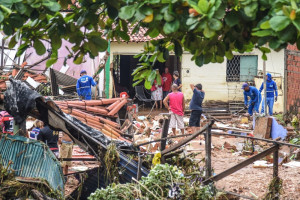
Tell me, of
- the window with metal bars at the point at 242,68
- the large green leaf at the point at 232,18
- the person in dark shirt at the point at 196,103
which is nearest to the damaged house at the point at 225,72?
the window with metal bars at the point at 242,68

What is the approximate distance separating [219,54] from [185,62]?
16.6 meters

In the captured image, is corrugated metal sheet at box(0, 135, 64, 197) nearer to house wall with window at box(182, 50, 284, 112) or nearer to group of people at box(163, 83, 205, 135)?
group of people at box(163, 83, 205, 135)

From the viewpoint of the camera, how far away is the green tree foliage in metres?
3.46

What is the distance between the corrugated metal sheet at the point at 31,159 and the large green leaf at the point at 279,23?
12.2ft

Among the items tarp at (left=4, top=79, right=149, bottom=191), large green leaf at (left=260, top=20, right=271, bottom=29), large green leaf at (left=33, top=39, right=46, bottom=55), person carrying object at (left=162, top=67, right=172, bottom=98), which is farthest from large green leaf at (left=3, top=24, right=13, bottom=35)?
person carrying object at (left=162, top=67, right=172, bottom=98)

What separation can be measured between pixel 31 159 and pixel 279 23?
399cm

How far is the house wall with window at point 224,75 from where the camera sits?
21188mm

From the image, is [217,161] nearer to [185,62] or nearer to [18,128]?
[18,128]

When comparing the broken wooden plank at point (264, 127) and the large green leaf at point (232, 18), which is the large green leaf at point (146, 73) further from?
the broken wooden plank at point (264, 127)

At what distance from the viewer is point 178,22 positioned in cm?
383

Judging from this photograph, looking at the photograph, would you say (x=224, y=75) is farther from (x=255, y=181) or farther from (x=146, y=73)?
(x=146, y=73)

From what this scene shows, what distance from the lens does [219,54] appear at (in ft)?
15.1

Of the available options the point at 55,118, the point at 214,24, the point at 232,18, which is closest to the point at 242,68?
the point at 55,118

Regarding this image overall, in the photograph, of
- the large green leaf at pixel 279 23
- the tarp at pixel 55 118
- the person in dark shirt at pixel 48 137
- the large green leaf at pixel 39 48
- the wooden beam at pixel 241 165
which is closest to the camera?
the large green leaf at pixel 279 23
